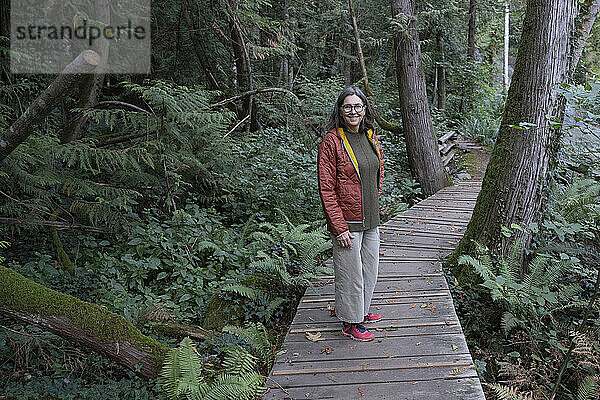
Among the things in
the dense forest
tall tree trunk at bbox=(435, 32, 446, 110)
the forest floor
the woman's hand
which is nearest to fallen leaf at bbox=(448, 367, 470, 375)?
the dense forest

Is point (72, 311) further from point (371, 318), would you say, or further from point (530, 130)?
point (530, 130)

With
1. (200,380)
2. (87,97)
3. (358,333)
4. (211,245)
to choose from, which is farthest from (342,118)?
(87,97)

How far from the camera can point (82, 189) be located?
5543 mm

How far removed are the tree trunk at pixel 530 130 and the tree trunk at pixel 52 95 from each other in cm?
484

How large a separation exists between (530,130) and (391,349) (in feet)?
11.0

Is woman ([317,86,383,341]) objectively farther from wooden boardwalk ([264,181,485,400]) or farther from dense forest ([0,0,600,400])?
dense forest ([0,0,600,400])

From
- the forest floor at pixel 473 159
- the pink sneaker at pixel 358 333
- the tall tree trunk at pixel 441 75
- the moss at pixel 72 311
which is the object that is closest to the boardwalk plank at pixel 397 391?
the pink sneaker at pixel 358 333

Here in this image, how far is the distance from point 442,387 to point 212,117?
4680 millimetres

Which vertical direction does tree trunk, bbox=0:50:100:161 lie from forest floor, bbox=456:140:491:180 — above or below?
above

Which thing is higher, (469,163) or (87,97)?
(87,97)

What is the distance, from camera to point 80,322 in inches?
151

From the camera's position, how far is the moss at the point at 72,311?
147 inches

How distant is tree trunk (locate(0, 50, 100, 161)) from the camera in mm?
3996

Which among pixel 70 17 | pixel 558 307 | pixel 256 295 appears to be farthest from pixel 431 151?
pixel 70 17
